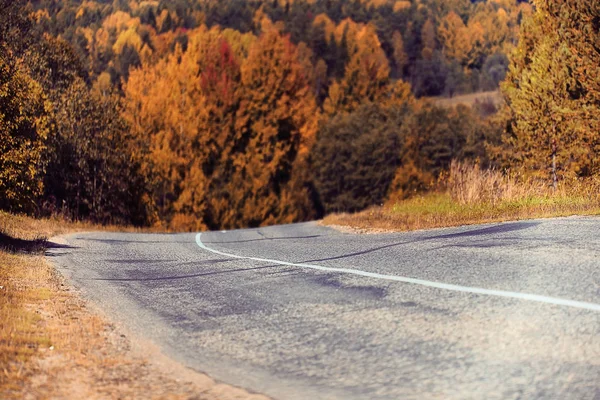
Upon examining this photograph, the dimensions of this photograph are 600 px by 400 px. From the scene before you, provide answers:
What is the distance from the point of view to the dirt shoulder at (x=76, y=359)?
4.99 m

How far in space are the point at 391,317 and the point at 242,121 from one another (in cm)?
5667

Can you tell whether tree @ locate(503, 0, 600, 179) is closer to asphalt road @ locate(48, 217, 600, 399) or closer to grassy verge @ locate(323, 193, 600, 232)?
grassy verge @ locate(323, 193, 600, 232)

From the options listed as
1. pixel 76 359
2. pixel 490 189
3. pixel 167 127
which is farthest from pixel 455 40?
pixel 76 359

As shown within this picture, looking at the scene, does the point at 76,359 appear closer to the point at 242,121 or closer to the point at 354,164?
the point at 242,121

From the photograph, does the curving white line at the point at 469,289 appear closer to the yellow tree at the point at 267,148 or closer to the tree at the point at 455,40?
the yellow tree at the point at 267,148

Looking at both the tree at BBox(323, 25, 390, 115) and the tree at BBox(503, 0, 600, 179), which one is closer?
the tree at BBox(503, 0, 600, 179)

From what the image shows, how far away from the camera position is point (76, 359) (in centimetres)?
586

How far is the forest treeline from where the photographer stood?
83.1 ft

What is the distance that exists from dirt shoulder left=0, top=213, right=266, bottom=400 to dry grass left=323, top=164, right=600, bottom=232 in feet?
32.9

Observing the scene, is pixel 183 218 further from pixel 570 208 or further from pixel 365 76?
pixel 365 76

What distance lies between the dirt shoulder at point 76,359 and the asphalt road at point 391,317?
0.74 feet

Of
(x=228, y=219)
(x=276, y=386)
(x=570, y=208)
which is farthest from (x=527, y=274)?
(x=228, y=219)

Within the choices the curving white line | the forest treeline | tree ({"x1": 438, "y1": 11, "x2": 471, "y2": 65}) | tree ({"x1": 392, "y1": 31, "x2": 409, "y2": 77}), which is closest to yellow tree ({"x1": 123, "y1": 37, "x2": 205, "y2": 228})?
the forest treeline

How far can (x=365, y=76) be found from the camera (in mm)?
89375
